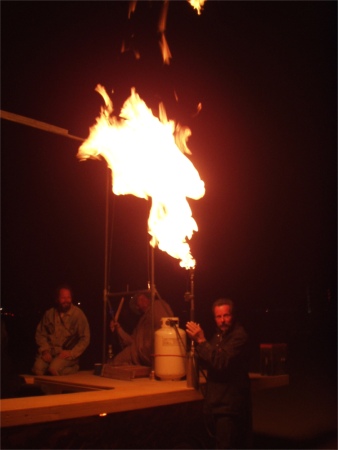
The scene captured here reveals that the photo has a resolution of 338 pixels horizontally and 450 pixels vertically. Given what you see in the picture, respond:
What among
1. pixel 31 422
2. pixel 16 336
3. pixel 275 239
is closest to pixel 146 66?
pixel 31 422

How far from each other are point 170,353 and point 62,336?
147cm

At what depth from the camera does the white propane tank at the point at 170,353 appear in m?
5.44

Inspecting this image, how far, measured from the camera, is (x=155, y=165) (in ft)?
19.1

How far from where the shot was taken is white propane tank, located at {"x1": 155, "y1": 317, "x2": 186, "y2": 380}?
544cm

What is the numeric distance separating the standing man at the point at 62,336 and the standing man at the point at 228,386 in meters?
1.79

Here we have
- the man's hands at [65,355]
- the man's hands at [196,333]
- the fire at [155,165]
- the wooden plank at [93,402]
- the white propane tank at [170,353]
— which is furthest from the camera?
the man's hands at [65,355]

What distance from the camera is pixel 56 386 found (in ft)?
18.2

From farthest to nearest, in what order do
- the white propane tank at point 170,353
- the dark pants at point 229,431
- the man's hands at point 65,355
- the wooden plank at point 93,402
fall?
the man's hands at point 65,355 < the white propane tank at point 170,353 < the dark pants at point 229,431 < the wooden plank at point 93,402

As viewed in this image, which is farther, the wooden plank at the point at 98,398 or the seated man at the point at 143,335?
the seated man at the point at 143,335

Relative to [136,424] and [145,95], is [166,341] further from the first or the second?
[145,95]

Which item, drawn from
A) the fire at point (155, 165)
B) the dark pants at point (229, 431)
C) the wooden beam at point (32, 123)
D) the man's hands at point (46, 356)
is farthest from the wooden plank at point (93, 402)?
the wooden beam at point (32, 123)

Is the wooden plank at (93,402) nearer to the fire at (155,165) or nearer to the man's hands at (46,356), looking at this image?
the man's hands at (46,356)

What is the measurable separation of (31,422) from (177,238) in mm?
2498

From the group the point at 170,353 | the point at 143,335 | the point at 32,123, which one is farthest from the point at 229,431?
the point at 32,123
